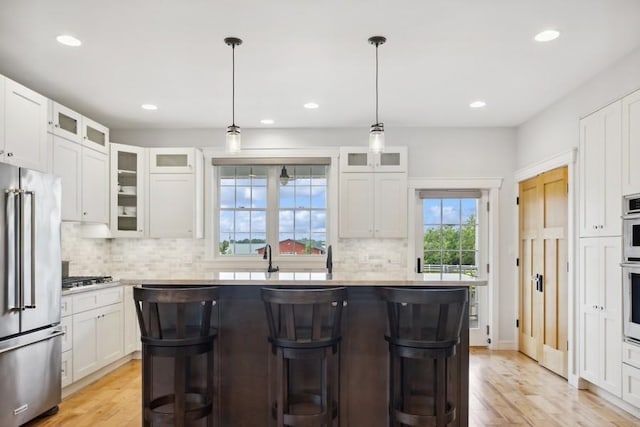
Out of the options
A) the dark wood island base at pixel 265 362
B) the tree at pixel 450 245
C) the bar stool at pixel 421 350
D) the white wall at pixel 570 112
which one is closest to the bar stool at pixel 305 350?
the dark wood island base at pixel 265 362

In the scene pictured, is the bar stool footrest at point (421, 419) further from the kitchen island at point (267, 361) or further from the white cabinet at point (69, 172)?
the white cabinet at point (69, 172)

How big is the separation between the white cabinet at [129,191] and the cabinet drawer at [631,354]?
4869 mm

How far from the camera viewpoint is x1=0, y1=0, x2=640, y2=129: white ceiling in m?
2.92

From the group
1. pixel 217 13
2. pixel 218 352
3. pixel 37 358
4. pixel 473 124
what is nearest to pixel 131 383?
pixel 37 358

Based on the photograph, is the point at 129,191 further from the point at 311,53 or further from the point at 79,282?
the point at 311,53

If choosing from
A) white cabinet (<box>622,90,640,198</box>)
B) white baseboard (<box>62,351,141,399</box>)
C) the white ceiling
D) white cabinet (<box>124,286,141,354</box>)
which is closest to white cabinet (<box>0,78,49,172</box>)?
the white ceiling

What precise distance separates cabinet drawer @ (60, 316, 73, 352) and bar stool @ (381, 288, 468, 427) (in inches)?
110

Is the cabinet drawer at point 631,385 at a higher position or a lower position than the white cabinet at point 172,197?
Result: lower

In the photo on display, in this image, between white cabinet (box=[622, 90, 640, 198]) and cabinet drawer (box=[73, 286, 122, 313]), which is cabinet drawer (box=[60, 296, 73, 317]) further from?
white cabinet (box=[622, 90, 640, 198])

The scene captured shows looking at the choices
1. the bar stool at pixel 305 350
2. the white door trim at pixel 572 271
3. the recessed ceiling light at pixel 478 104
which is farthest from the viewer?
the recessed ceiling light at pixel 478 104

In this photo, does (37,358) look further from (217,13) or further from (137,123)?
(137,123)

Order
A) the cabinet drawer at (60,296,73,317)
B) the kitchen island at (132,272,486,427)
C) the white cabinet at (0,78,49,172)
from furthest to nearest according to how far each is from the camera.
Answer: the cabinet drawer at (60,296,73,317) → the white cabinet at (0,78,49,172) → the kitchen island at (132,272,486,427)

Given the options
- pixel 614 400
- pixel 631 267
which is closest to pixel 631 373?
pixel 614 400

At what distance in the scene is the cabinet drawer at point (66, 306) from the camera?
3.92 metres
